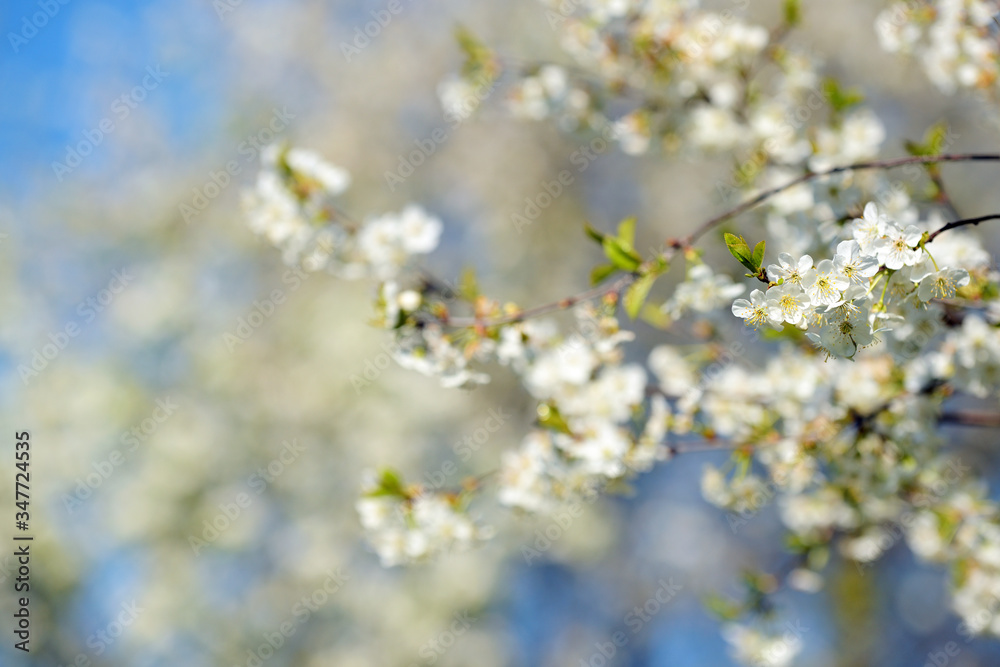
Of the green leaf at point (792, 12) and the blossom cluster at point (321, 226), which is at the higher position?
the green leaf at point (792, 12)

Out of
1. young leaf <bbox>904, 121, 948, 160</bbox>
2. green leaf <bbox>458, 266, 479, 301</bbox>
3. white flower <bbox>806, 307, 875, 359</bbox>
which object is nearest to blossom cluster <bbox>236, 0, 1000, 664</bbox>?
green leaf <bbox>458, 266, 479, 301</bbox>

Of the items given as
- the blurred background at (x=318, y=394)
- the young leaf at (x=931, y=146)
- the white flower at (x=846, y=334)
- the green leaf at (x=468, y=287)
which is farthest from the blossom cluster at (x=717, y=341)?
the blurred background at (x=318, y=394)

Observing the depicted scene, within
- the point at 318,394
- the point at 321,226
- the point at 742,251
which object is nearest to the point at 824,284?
the point at 742,251

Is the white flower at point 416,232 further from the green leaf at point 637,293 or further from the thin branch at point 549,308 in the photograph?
the green leaf at point 637,293

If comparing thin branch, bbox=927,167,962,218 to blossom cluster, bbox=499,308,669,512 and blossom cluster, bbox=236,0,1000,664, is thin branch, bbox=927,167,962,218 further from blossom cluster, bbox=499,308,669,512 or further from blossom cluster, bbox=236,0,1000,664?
blossom cluster, bbox=499,308,669,512

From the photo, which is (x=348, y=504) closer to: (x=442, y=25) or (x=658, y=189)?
(x=658, y=189)

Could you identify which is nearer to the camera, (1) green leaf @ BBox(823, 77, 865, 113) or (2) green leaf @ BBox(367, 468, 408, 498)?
(2) green leaf @ BBox(367, 468, 408, 498)
